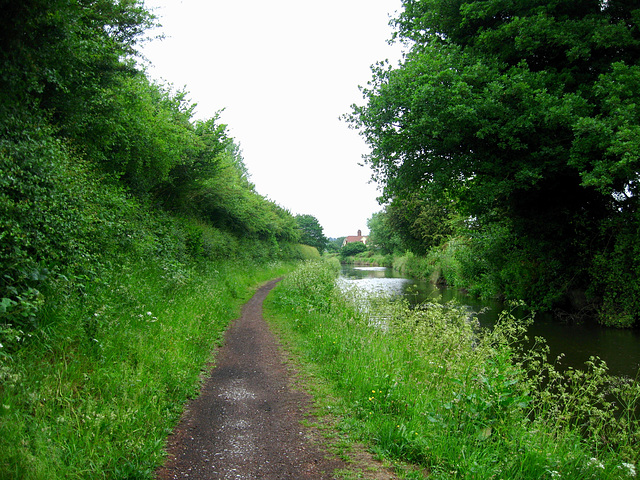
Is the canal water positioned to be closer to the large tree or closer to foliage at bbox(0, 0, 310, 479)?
the large tree

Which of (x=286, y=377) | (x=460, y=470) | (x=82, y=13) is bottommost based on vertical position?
A: (x=286, y=377)

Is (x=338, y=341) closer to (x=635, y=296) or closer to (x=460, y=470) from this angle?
(x=460, y=470)

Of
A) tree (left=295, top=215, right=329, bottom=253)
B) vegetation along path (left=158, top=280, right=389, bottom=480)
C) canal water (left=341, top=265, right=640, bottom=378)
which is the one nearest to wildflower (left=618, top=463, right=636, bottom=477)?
vegetation along path (left=158, top=280, right=389, bottom=480)

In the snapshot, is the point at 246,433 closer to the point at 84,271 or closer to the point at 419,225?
the point at 84,271

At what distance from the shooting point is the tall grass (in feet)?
10.2

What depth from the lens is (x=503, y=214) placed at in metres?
17.0

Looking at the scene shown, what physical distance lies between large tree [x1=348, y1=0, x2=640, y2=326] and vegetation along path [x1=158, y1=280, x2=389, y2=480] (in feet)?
32.1

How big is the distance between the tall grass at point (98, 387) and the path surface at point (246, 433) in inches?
10.6

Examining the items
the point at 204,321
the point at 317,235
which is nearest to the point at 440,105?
the point at 204,321

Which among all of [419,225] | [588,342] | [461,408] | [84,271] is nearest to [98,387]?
[84,271]

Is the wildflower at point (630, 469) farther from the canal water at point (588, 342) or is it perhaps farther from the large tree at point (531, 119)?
the large tree at point (531, 119)

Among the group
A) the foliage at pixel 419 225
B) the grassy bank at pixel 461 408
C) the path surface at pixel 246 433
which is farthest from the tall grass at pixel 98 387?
the foliage at pixel 419 225

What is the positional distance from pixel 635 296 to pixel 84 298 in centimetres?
1539

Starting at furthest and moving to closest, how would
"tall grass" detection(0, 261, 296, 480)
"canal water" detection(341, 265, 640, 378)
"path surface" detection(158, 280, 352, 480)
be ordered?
"canal water" detection(341, 265, 640, 378) → "path surface" detection(158, 280, 352, 480) → "tall grass" detection(0, 261, 296, 480)
